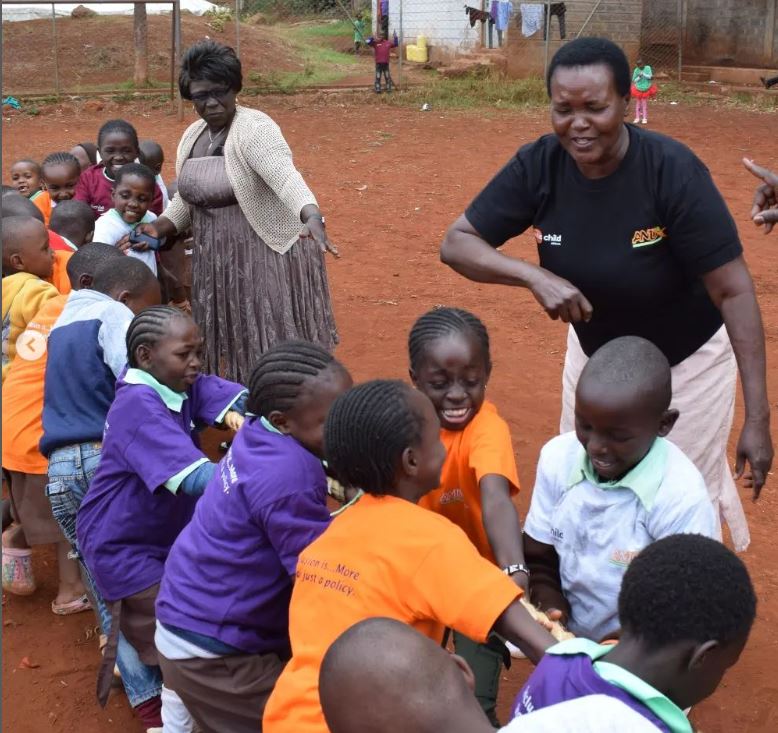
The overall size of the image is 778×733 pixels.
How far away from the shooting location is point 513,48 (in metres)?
Answer: 18.8

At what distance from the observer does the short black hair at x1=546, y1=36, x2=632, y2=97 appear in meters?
2.76

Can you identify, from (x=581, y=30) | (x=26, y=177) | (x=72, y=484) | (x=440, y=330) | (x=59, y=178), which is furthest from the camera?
(x=581, y=30)

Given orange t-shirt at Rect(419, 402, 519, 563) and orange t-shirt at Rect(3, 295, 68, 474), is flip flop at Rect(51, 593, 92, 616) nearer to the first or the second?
orange t-shirt at Rect(3, 295, 68, 474)

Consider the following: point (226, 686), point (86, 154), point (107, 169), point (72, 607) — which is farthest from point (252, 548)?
point (86, 154)

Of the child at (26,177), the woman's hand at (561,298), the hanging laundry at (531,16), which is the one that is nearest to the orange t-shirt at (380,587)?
the woman's hand at (561,298)

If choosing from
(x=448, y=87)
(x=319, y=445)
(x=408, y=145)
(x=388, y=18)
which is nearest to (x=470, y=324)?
(x=319, y=445)

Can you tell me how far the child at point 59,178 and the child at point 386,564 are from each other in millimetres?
4278

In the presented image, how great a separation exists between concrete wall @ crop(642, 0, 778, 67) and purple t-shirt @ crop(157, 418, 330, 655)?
19.0 metres

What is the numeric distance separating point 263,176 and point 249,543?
2397mm

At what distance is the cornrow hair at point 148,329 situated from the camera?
324 centimetres

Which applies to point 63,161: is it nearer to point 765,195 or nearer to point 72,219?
point 72,219

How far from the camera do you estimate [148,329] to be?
3.25 metres

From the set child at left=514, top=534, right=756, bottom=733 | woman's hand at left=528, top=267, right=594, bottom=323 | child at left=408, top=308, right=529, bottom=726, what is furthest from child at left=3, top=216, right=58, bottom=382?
child at left=514, top=534, right=756, bottom=733

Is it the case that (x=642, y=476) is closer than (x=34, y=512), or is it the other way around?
(x=642, y=476)
